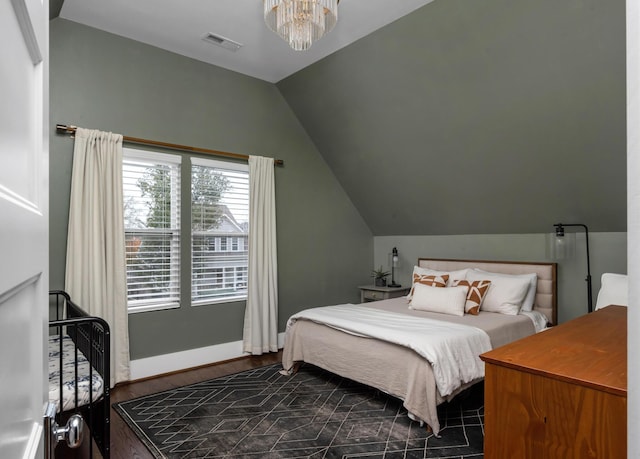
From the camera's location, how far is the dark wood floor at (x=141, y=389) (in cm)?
246

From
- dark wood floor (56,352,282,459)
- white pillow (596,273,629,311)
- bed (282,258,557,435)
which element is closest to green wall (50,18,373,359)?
dark wood floor (56,352,282,459)

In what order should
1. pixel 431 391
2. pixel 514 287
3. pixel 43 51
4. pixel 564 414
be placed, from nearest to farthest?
pixel 43 51, pixel 564 414, pixel 431 391, pixel 514 287

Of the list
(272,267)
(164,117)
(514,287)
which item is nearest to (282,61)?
(164,117)

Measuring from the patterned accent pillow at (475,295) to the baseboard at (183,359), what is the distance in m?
2.35

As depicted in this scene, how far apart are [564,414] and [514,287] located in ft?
9.11

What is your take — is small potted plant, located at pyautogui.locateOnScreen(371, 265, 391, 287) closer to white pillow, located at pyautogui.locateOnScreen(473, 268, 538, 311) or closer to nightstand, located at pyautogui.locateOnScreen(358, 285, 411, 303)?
nightstand, located at pyautogui.locateOnScreen(358, 285, 411, 303)

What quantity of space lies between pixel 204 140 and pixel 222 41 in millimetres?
970

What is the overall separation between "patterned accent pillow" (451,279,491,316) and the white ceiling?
249 cm

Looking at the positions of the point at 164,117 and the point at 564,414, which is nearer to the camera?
the point at 564,414

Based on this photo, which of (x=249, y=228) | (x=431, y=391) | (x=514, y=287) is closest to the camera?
(x=431, y=391)

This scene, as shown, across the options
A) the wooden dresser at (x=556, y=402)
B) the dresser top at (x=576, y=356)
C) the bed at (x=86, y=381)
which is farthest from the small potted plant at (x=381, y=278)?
the wooden dresser at (x=556, y=402)

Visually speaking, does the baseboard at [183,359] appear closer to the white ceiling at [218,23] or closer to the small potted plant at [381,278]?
the small potted plant at [381,278]

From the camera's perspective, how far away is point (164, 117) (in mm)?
3930

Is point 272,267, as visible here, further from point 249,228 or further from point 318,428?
point 318,428
